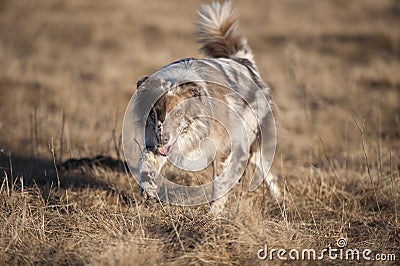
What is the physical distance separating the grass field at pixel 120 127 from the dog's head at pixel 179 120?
547 millimetres

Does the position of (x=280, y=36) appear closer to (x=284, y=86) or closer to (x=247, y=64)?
(x=284, y=86)

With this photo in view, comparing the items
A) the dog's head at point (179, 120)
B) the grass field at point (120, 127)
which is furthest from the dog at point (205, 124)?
the grass field at point (120, 127)

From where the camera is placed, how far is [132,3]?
1991 centimetres

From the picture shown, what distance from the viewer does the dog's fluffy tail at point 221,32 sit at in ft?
19.6

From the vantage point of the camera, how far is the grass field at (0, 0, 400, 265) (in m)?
3.94

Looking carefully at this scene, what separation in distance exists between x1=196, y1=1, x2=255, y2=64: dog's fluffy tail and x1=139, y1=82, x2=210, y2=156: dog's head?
1.45 metres

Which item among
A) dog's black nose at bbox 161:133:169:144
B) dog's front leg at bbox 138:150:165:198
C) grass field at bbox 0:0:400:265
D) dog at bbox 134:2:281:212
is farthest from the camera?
dog's front leg at bbox 138:150:165:198

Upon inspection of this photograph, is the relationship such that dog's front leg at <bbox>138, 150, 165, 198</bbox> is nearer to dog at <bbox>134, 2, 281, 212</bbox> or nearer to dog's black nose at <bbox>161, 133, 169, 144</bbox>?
dog at <bbox>134, 2, 281, 212</bbox>

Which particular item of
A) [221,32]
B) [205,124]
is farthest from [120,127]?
[205,124]

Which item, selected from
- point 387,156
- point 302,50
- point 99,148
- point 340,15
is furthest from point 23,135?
point 340,15

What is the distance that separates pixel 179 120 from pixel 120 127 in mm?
2963

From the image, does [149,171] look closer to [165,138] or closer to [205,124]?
[165,138]

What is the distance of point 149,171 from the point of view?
466 cm

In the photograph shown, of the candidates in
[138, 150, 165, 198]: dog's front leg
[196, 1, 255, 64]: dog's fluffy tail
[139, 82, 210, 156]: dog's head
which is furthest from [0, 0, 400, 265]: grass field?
[196, 1, 255, 64]: dog's fluffy tail
